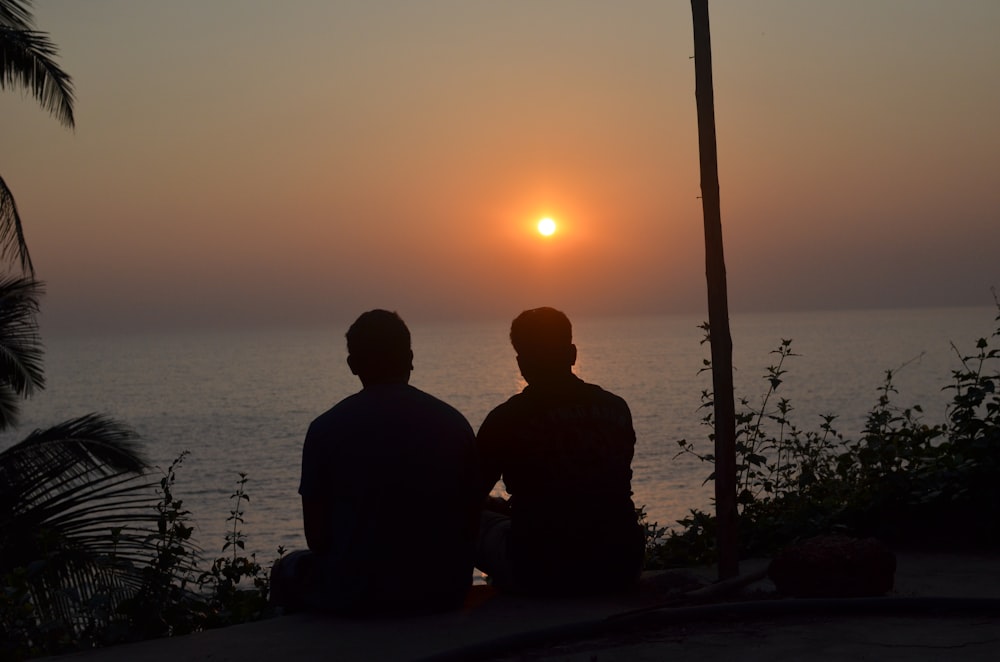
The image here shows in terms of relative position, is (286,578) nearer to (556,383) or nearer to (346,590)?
(346,590)

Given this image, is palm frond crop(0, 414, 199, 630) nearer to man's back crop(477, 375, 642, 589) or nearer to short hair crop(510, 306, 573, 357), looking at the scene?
man's back crop(477, 375, 642, 589)

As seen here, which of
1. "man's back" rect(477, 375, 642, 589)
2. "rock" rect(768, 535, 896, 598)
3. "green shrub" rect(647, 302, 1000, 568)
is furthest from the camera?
"green shrub" rect(647, 302, 1000, 568)

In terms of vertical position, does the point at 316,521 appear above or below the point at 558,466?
below

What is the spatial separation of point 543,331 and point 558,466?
29.6 inches

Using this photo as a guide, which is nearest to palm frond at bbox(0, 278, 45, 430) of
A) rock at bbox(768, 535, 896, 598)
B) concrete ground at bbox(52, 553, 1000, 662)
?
concrete ground at bbox(52, 553, 1000, 662)

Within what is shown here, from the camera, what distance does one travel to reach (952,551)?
729 centimetres

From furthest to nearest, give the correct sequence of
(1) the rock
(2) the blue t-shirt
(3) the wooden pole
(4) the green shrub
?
(4) the green shrub < (3) the wooden pole < (1) the rock < (2) the blue t-shirt

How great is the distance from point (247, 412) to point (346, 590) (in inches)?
2591

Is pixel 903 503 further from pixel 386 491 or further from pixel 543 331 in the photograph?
pixel 386 491

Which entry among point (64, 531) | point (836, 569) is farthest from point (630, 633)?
point (64, 531)

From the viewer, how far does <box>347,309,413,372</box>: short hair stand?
5.39 meters

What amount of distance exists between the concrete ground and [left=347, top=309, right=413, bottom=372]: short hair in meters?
1.36

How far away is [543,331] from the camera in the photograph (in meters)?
5.66

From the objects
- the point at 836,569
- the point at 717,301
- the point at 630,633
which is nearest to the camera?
the point at 630,633
